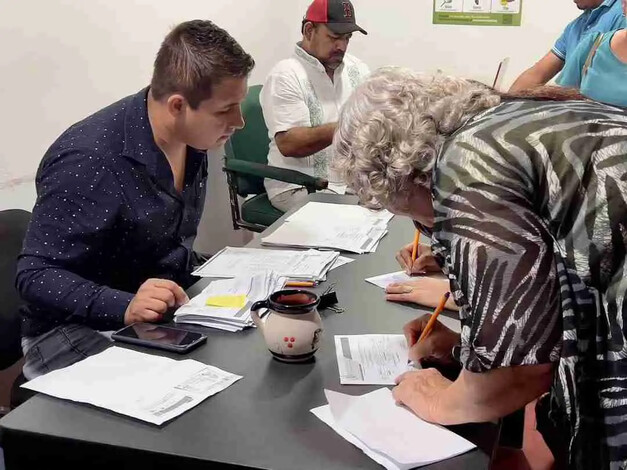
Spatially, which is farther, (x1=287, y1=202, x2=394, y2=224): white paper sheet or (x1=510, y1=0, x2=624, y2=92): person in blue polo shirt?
(x1=510, y1=0, x2=624, y2=92): person in blue polo shirt

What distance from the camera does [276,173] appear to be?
104 inches

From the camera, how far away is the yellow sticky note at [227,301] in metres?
1.35

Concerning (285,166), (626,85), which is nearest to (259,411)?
(626,85)

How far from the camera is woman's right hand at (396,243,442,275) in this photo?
1.58 meters

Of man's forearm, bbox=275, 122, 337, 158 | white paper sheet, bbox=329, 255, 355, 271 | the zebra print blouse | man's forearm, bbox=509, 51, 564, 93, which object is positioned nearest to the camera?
the zebra print blouse

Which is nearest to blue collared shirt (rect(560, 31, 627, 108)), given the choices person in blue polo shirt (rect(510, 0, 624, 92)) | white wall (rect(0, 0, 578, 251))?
white wall (rect(0, 0, 578, 251))

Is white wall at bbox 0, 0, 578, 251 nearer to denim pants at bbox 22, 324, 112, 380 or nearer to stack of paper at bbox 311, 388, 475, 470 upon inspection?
stack of paper at bbox 311, 388, 475, 470

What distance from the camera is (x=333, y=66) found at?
2908 millimetres

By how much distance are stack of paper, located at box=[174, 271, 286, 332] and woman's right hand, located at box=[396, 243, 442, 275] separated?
295mm

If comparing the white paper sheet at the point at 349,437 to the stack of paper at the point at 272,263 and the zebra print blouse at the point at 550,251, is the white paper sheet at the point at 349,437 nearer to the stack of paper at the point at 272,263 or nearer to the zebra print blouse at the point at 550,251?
the zebra print blouse at the point at 550,251

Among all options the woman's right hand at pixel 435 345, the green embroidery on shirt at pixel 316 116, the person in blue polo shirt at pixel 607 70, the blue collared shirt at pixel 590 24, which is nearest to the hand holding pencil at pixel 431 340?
the woman's right hand at pixel 435 345

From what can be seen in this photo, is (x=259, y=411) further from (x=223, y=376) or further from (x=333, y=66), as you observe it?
(x=333, y=66)

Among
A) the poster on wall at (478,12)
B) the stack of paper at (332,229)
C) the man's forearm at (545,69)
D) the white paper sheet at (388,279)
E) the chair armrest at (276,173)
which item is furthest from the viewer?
the poster on wall at (478,12)

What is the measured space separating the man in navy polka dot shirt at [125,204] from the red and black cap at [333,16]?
1.28 m
